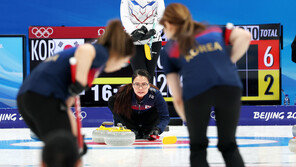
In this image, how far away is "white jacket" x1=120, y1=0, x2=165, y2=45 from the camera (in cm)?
609

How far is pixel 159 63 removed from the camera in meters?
8.02

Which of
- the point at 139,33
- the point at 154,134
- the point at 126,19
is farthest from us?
the point at 126,19

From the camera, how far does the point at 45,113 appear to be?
2568 mm

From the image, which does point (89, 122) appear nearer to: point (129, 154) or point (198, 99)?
point (129, 154)

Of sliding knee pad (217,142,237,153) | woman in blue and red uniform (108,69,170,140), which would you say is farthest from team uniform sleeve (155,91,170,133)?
sliding knee pad (217,142,237,153)

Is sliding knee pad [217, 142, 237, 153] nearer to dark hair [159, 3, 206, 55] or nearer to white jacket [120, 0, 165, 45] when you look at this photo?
dark hair [159, 3, 206, 55]

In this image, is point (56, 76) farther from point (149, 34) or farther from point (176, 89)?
point (149, 34)

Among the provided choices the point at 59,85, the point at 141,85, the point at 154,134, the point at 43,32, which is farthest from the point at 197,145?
the point at 43,32

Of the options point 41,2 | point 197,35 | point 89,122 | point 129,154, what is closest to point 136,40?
point 129,154

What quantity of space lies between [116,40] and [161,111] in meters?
2.90

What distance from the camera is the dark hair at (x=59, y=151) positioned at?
2088 mm

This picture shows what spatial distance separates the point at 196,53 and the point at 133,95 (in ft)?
9.46

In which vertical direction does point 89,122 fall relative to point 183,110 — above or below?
below

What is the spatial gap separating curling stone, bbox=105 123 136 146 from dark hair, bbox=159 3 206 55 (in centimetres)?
235
